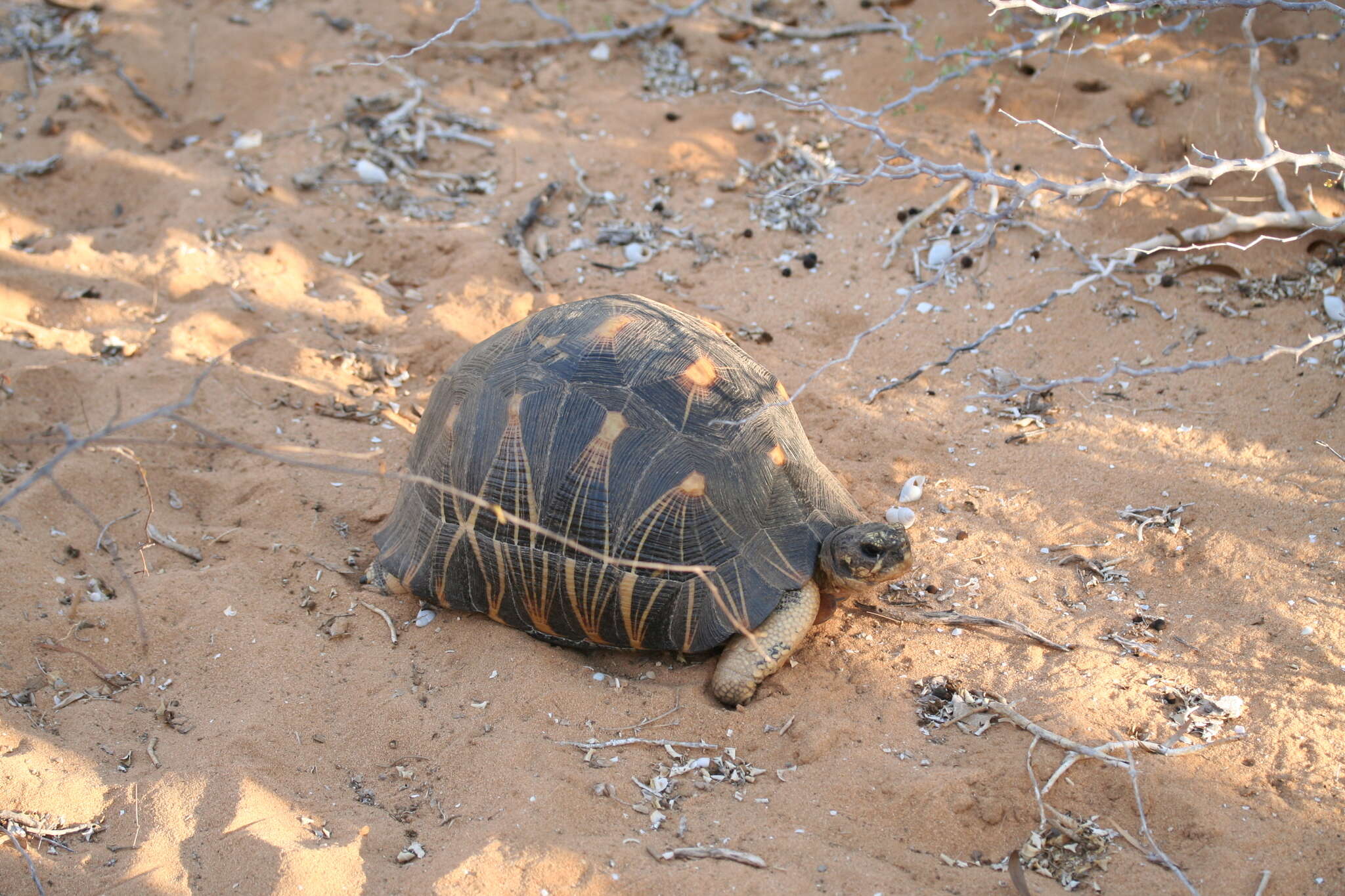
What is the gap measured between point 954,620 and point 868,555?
0.55m

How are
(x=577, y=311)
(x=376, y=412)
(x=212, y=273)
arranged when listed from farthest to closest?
1. (x=212, y=273)
2. (x=376, y=412)
3. (x=577, y=311)

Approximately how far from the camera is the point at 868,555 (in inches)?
139

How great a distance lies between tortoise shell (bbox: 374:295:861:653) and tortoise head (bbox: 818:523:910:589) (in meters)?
0.11

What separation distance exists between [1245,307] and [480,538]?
4425 mm

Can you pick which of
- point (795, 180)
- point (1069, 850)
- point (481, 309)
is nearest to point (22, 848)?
point (1069, 850)

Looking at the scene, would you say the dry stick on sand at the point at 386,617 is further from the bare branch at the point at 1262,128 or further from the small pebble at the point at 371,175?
the bare branch at the point at 1262,128

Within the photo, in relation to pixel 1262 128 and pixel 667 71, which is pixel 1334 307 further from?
pixel 667 71

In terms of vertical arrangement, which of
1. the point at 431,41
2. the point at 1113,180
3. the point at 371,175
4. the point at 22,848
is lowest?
the point at 22,848

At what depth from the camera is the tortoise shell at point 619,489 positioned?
355 cm

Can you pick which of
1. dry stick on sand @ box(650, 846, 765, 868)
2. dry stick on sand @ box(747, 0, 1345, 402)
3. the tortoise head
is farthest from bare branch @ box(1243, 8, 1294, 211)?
dry stick on sand @ box(650, 846, 765, 868)

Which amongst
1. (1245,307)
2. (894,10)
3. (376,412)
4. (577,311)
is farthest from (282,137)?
(1245,307)

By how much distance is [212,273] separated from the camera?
233 inches

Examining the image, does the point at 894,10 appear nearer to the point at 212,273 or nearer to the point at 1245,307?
the point at 1245,307

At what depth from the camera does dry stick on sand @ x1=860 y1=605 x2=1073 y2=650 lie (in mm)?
3627
